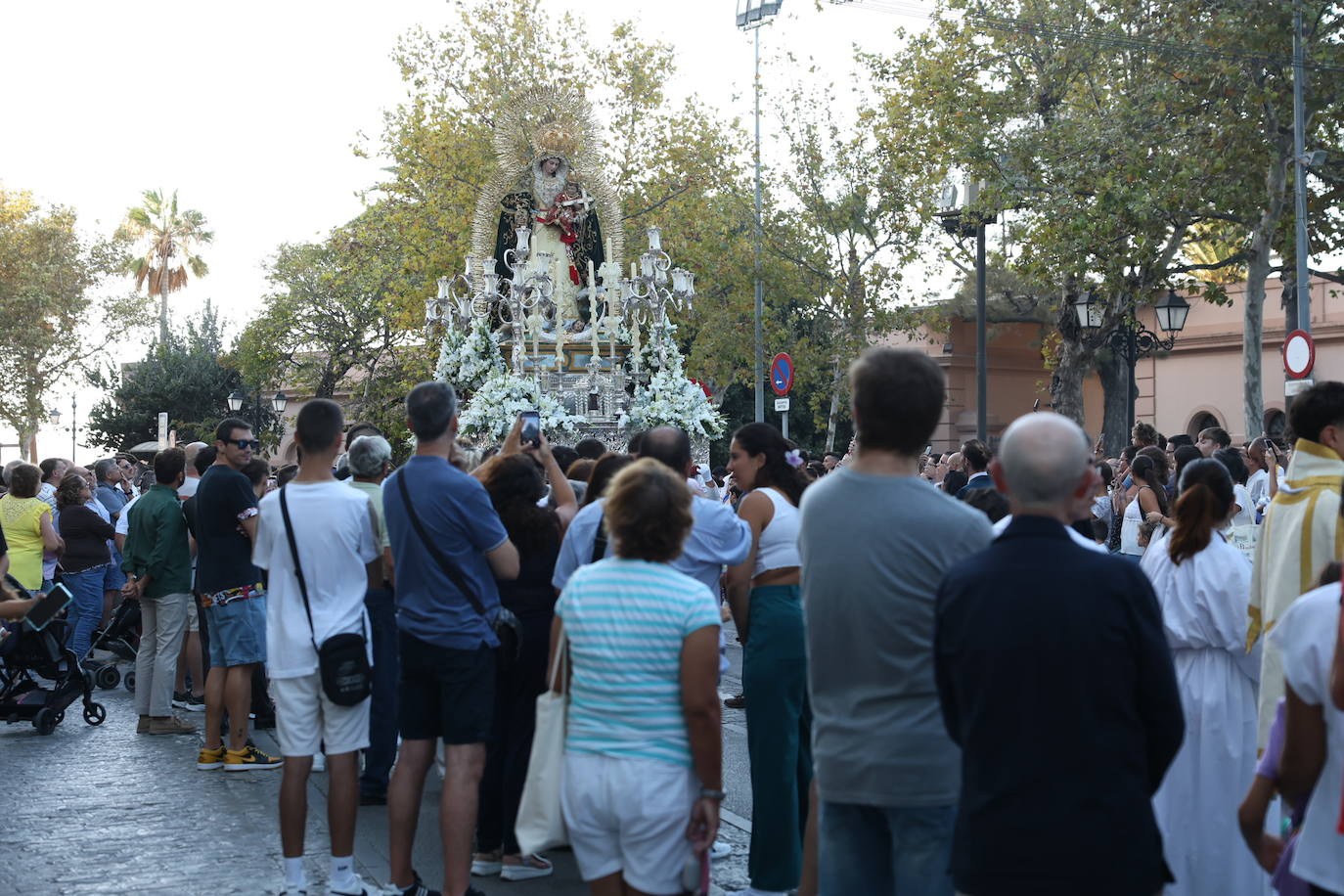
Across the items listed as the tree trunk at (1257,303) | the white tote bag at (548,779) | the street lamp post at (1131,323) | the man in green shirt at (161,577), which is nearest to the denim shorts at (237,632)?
the man in green shirt at (161,577)

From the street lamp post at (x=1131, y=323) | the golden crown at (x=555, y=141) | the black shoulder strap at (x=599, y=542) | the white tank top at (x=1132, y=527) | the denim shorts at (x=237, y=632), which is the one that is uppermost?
the golden crown at (x=555, y=141)

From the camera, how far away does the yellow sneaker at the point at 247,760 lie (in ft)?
29.1

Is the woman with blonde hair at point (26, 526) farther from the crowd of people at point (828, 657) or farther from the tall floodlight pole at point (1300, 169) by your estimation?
the tall floodlight pole at point (1300, 169)

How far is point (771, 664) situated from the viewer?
227 inches

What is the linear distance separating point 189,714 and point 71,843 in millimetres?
4240

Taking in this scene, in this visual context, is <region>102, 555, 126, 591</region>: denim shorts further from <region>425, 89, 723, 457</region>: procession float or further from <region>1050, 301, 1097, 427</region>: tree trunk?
<region>1050, 301, 1097, 427</region>: tree trunk

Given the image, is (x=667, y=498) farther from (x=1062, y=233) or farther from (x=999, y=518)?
(x=1062, y=233)

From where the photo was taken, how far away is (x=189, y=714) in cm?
1132

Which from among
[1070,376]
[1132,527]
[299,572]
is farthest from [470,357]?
[299,572]

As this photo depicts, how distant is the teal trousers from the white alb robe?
1.37 m

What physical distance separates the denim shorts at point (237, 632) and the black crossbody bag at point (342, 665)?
2.88 metres

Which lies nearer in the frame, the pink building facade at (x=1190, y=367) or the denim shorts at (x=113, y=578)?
the denim shorts at (x=113, y=578)

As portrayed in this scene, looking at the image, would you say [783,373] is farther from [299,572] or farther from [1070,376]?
[299,572]

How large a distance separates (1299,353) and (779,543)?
12798mm
